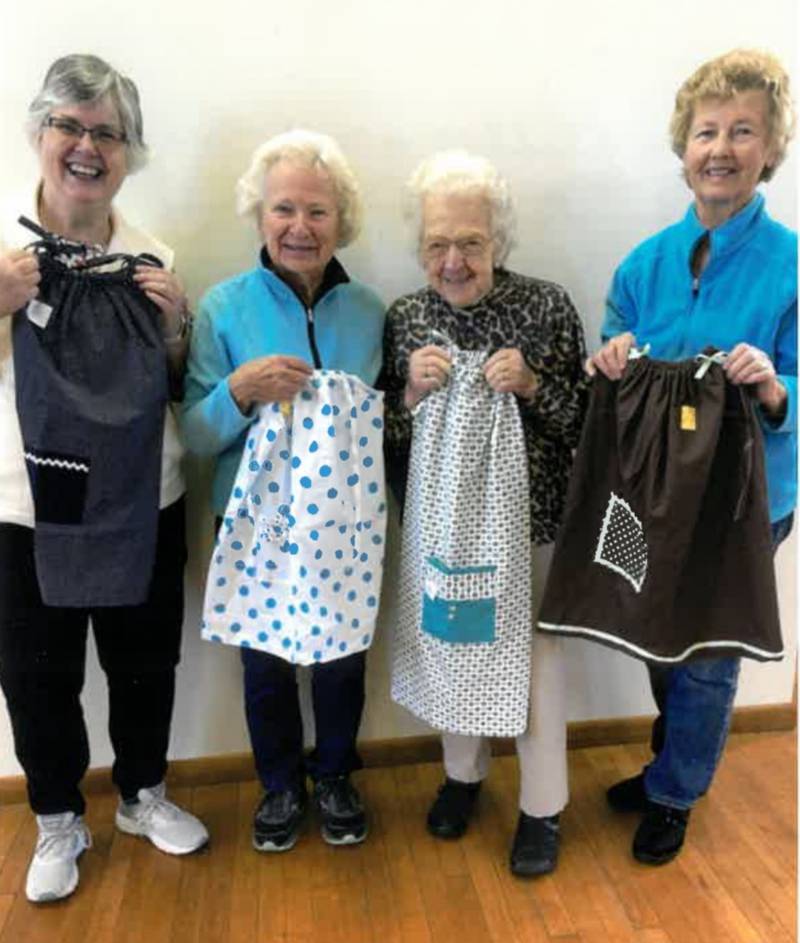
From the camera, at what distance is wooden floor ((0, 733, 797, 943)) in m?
1.56

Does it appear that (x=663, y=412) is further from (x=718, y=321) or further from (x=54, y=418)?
(x=54, y=418)

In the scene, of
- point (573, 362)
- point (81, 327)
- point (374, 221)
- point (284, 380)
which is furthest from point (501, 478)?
point (81, 327)

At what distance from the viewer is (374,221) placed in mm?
1762

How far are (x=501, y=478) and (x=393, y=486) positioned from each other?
0.94ft

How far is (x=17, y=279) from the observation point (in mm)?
1336

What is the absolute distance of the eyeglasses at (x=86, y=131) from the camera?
4.52 ft

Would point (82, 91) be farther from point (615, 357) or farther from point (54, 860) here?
point (54, 860)

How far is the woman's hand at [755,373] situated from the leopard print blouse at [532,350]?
266 millimetres

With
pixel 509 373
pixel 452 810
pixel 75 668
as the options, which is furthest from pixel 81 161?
pixel 452 810

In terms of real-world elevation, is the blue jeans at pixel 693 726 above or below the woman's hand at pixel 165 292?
below

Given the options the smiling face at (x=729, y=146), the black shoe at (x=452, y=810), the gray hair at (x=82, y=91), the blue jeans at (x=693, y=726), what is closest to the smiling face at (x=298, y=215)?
the gray hair at (x=82, y=91)

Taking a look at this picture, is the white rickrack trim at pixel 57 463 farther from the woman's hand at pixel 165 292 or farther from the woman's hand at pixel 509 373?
the woman's hand at pixel 509 373

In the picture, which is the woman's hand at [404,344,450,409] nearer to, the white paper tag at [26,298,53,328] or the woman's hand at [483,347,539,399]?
the woman's hand at [483,347,539,399]

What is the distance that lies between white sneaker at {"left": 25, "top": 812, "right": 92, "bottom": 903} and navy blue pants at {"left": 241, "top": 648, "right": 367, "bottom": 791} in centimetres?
38
